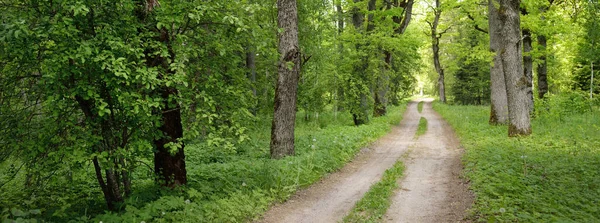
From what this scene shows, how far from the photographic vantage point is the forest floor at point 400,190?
6926 mm

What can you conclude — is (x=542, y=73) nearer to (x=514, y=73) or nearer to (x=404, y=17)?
(x=404, y=17)

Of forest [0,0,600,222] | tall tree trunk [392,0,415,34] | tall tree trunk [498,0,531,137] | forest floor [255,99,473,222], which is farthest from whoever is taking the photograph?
tall tree trunk [392,0,415,34]

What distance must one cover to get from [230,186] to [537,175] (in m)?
6.81

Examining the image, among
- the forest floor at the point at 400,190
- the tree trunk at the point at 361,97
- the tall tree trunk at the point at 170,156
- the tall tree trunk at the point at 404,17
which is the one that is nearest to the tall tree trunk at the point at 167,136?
the tall tree trunk at the point at 170,156

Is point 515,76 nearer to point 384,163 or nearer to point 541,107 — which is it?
point 384,163

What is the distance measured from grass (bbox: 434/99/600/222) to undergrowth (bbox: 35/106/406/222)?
3.86 metres

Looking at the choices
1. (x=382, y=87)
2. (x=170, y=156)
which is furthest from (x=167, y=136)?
(x=382, y=87)

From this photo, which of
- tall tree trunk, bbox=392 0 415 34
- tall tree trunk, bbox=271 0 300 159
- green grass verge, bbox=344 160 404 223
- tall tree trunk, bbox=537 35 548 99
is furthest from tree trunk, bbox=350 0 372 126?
tall tree trunk, bbox=537 35 548 99

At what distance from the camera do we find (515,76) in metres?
13.3

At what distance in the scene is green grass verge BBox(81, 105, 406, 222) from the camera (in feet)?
20.8

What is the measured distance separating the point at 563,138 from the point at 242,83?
1136 centimetres

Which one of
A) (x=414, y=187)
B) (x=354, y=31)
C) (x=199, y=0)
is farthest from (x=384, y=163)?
(x=354, y=31)

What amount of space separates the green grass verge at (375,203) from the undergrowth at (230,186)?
1701 millimetres

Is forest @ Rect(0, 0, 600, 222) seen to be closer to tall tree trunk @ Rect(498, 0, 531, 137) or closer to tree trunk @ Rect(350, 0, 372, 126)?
tall tree trunk @ Rect(498, 0, 531, 137)
